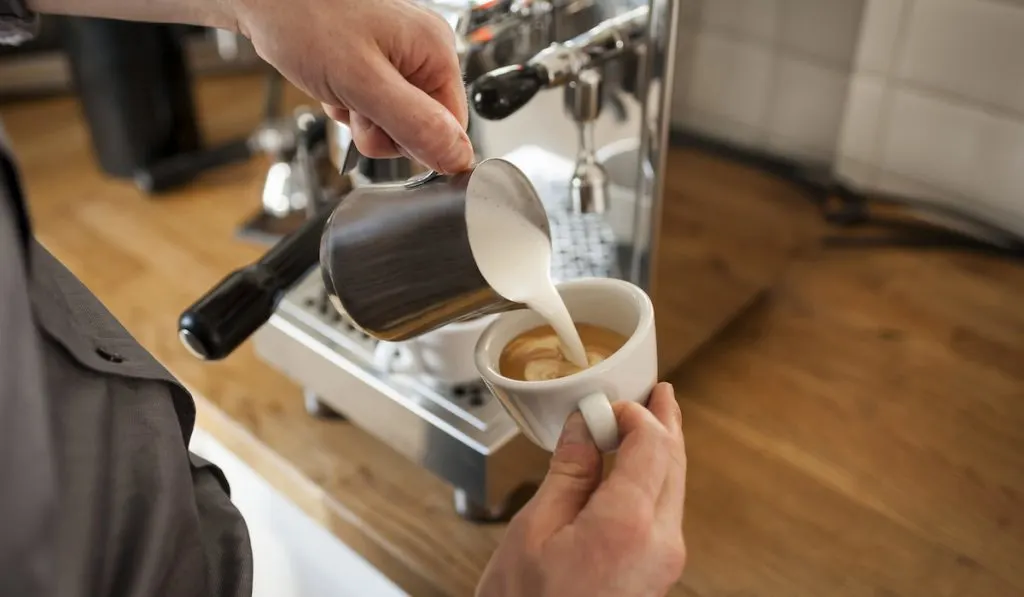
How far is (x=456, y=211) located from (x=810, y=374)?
15.7 inches

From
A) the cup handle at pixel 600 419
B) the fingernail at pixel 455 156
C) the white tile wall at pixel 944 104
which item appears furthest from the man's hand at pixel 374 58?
the white tile wall at pixel 944 104

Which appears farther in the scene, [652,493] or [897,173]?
[897,173]

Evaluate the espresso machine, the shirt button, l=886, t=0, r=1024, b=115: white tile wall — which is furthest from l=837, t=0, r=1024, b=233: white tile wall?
the shirt button

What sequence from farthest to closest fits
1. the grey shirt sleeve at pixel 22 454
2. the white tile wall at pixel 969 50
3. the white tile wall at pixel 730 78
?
the white tile wall at pixel 969 50 < the white tile wall at pixel 730 78 < the grey shirt sleeve at pixel 22 454

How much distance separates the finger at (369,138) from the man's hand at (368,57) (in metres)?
0.03

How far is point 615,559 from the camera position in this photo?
0.34 m

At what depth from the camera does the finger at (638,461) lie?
35 cm

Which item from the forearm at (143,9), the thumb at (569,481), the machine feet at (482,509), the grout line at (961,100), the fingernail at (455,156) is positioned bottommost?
the machine feet at (482,509)

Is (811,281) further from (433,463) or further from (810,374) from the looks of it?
(433,463)

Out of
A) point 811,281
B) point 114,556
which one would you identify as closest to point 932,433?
point 811,281

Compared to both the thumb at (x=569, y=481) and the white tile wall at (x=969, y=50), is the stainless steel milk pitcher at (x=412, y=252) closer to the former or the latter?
the thumb at (x=569, y=481)

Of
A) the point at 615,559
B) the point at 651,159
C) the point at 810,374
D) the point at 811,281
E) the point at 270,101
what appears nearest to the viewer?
the point at 615,559

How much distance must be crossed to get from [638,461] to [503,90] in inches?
7.7

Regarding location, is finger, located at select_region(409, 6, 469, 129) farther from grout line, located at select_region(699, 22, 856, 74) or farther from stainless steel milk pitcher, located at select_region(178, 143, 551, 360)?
grout line, located at select_region(699, 22, 856, 74)
